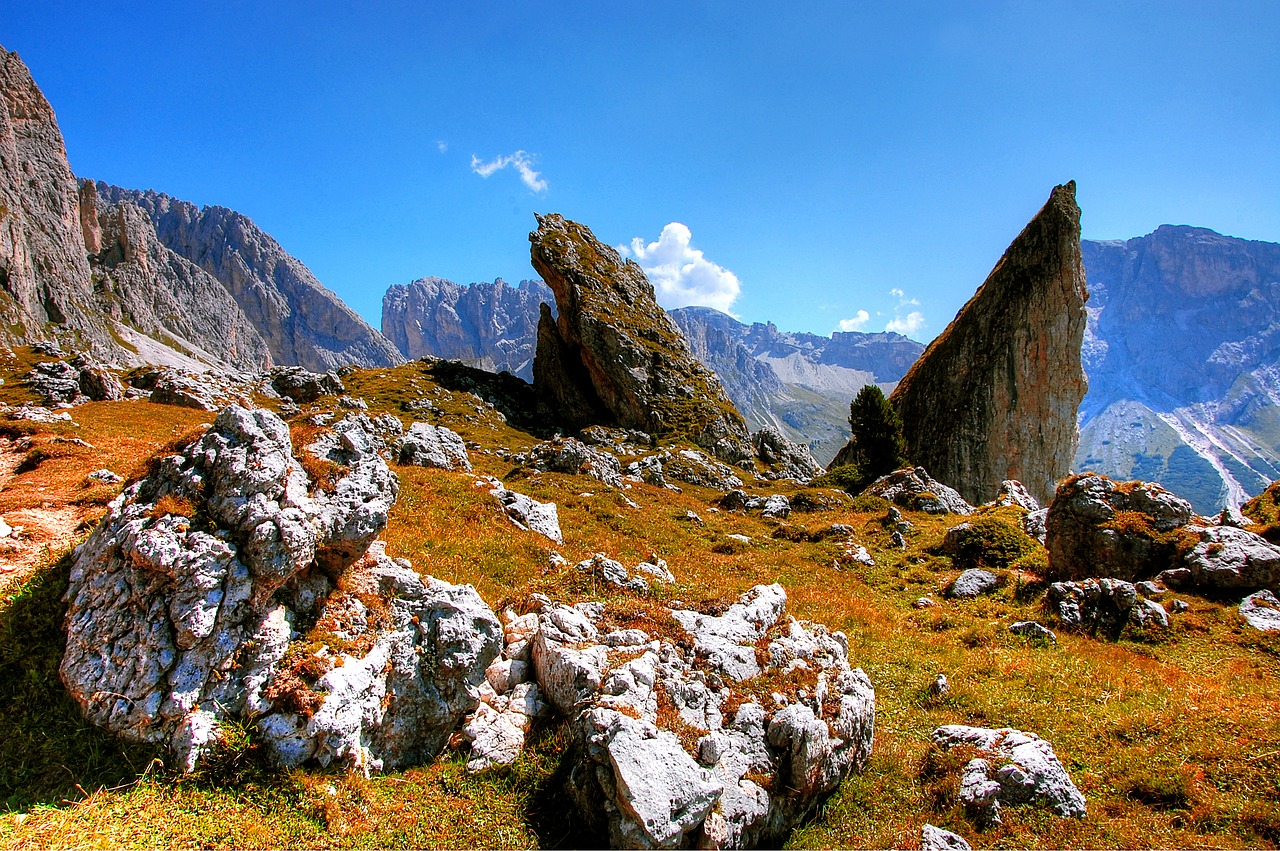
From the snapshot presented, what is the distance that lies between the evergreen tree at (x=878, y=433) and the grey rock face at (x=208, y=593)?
56.5 metres

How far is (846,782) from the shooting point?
33.8ft

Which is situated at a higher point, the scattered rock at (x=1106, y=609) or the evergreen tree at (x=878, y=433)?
the evergreen tree at (x=878, y=433)

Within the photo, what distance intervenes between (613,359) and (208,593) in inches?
2866

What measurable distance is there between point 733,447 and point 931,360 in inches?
1054

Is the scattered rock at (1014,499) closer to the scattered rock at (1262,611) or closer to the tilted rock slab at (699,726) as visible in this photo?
the scattered rock at (1262,611)

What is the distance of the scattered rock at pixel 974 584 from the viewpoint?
21.7m

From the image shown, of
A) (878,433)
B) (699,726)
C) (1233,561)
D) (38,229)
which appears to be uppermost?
(38,229)

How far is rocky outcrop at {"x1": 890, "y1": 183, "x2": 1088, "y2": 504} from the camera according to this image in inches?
2372

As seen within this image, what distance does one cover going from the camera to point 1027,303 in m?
60.8

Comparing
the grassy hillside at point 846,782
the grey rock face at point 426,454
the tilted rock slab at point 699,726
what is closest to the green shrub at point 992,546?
the grassy hillside at point 846,782

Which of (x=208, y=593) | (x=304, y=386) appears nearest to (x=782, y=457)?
(x=304, y=386)

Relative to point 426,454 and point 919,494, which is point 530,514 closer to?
point 426,454

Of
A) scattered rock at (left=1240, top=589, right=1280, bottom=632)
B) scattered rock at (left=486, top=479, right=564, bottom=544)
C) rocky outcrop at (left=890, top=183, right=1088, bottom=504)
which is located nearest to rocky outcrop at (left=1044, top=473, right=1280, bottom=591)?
scattered rock at (left=1240, top=589, right=1280, bottom=632)

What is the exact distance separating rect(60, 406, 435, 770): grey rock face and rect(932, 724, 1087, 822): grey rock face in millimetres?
10352
